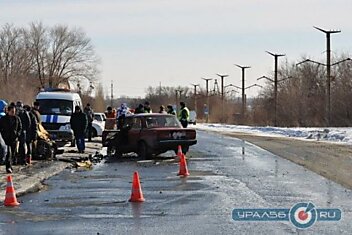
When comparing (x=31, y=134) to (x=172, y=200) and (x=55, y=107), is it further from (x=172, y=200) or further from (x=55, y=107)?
(x=55, y=107)

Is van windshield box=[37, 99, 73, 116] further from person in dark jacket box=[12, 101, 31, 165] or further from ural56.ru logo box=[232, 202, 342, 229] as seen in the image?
ural56.ru logo box=[232, 202, 342, 229]

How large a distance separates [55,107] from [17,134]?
11258mm

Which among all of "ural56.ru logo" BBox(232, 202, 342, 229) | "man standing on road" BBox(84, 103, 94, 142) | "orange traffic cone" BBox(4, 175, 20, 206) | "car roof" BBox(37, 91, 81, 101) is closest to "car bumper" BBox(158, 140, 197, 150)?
"car roof" BBox(37, 91, 81, 101)

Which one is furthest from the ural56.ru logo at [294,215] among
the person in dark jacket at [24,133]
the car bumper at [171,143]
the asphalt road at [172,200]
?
the car bumper at [171,143]

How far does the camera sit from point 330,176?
62.6 feet

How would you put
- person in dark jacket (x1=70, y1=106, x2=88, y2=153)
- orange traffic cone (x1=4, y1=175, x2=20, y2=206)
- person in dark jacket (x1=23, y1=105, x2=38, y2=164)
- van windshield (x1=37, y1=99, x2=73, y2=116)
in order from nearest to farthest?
orange traffic cone (x1=4, y1=175, x2=20, y2=206) < person in dark jacket (x1=23, y1=105, x2=38, y2=164) < person in dark jacket (x1=70, y1=106, x2=88, y2=153) < van windshield (x1=37, y1=99, x2=73, y2=116)

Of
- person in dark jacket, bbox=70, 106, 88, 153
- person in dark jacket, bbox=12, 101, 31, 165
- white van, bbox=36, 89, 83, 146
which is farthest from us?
white van, bbox=36, 89, 83, 146

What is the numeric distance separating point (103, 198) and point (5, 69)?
73074 mm

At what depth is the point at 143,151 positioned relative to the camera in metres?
25.9

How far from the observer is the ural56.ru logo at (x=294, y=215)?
1159 centimetres

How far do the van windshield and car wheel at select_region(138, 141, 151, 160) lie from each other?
5.95 meters

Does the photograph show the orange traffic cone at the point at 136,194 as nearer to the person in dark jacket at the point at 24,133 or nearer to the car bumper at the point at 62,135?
the person in dark jacket at the point at 24,133

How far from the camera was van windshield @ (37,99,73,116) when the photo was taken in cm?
3105

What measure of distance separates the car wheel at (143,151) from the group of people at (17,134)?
3.68m
